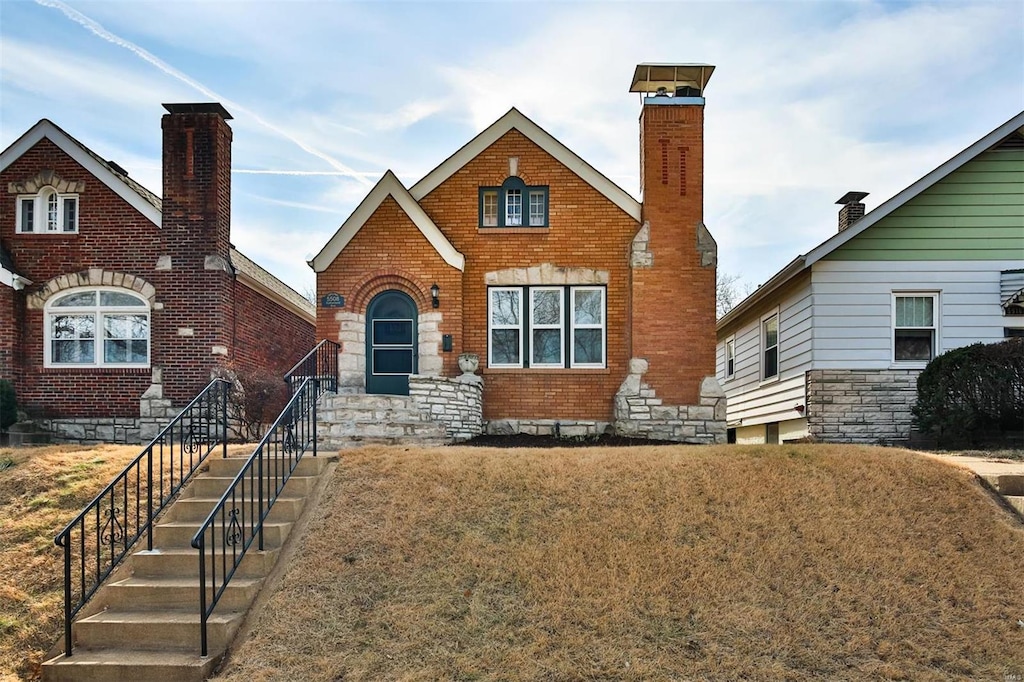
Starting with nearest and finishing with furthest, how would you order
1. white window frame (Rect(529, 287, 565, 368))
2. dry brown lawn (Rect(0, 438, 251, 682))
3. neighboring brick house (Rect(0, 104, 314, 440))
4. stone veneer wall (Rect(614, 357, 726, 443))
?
1. dry brown lawn (Rect(0, 438, 251, 682))
2. stone veneer wall (Rect(614, 357, 726, 443))
3. white window frame (Rect(529, 287, 565, 368))
4. neighboring brick house (Rect(0, 104, 314, 440))

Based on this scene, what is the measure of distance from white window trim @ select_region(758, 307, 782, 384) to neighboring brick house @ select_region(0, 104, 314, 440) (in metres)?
11.5

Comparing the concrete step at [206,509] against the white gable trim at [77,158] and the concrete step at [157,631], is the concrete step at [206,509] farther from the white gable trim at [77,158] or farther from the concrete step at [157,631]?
the white gable trim at [77,158]

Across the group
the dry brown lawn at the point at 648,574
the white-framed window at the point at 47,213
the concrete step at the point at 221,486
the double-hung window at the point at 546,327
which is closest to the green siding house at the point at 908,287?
the double-hung window at the point at 546,327

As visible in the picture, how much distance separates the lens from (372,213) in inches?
680

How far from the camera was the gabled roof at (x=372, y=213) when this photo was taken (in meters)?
17.2

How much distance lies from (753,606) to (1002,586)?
2.63m

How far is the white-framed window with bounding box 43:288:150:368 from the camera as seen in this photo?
60.4 ft

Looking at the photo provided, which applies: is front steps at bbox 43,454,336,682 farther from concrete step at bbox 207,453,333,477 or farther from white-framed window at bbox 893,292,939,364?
white-framed window at bbox 893,292,939,364

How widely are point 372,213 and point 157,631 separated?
10.3 metres

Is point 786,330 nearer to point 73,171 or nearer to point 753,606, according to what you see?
point 753,606

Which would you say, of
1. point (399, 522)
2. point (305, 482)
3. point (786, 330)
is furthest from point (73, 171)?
point (786, 330)

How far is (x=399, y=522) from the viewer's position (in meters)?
9.92

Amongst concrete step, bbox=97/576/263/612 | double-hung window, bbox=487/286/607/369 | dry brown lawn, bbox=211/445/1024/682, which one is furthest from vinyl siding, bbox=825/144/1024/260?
concrete step, bbox=97/576/263/612

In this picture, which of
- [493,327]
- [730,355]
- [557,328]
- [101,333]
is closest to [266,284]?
[101,333]
